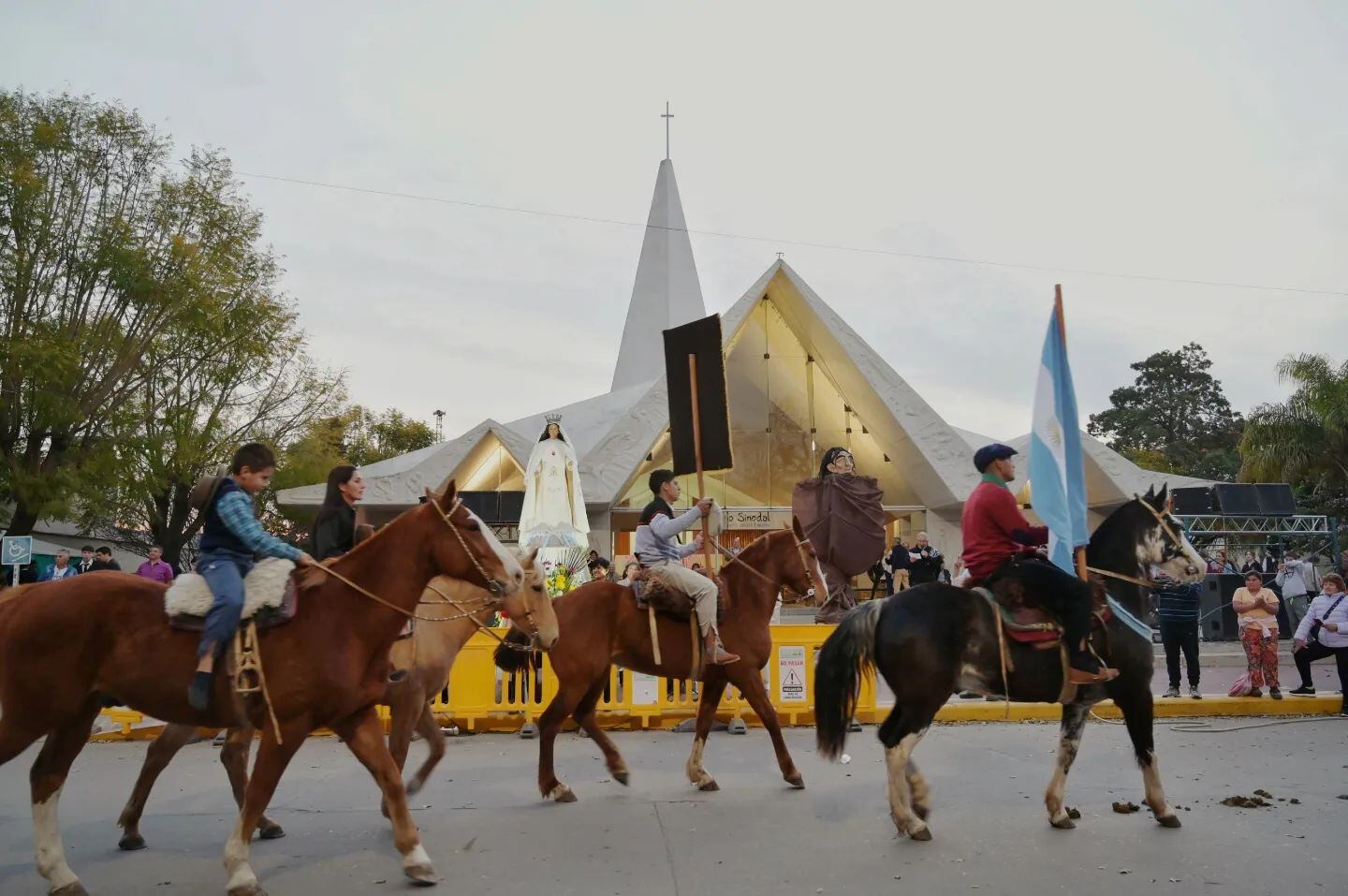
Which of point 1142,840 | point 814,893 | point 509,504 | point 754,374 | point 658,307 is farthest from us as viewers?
point 658,307

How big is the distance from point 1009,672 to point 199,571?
452cm

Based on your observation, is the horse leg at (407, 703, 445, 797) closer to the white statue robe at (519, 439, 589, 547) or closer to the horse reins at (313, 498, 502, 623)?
the horse reins at (313, 498, 502, 623)

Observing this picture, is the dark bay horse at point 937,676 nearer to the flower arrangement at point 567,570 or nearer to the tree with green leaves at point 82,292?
the flower arrangement at point 567,570

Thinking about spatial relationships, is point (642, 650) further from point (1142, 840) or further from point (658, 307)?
point (658, 307)

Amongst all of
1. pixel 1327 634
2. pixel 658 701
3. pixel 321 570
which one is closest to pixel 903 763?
pixel 321 570

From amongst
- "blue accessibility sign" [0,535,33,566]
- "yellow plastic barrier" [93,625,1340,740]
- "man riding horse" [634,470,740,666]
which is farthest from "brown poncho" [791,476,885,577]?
"blue accessibility sign" [0,535,33,566]

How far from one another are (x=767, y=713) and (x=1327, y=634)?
734 cm

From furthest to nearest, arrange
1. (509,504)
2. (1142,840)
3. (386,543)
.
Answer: (509,504), (1142,840), (386,543)

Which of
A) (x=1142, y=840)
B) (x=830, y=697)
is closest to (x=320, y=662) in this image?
(x=830, y=697)

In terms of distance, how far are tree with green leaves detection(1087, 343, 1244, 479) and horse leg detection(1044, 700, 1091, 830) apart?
181 ft

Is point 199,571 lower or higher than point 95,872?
higher

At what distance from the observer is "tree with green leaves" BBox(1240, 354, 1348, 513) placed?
30016 mm

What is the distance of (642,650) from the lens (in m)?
7.51

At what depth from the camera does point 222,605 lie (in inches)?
188
